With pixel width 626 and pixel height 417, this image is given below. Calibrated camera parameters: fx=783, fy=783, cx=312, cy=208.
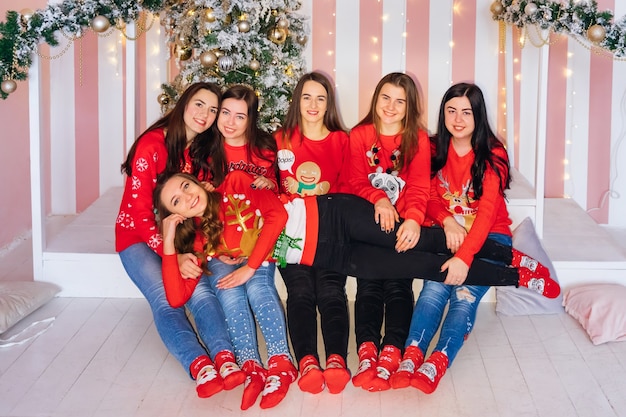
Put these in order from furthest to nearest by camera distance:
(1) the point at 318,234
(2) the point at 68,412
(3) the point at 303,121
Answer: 1. (3) the point at 303,121
2. (1) the point at 318,234
3. (2) the point at 68,412

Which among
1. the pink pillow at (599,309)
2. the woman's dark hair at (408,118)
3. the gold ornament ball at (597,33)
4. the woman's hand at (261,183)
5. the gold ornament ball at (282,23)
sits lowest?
the pink pillow at (599,309)

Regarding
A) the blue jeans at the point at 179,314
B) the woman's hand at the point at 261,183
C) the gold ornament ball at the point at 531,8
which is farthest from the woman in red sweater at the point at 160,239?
the gold ornament ball at the point at 531,8

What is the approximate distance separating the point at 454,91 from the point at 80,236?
6.14ft

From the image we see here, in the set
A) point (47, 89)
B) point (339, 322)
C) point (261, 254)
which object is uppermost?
point (47, 89)

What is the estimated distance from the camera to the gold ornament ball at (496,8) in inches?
165

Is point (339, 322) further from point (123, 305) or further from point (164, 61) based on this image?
point (164, 61)

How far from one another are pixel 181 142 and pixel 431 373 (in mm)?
1358

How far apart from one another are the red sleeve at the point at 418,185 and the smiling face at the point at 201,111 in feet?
2.73

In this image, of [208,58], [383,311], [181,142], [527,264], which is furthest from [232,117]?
[527,264]

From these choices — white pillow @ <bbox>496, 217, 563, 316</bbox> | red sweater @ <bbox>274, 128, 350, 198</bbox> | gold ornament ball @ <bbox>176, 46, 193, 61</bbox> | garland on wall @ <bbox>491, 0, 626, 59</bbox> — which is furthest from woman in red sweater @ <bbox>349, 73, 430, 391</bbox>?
gold ornament ball @ <bbox>176, 46, 193, 61</bbox>

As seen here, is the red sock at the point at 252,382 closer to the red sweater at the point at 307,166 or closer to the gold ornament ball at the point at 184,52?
the red sweater at the point at 307,166

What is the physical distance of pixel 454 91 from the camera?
10.2 ft

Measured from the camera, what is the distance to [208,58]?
363 centimetres

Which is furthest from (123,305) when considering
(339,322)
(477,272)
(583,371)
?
(583,371)
